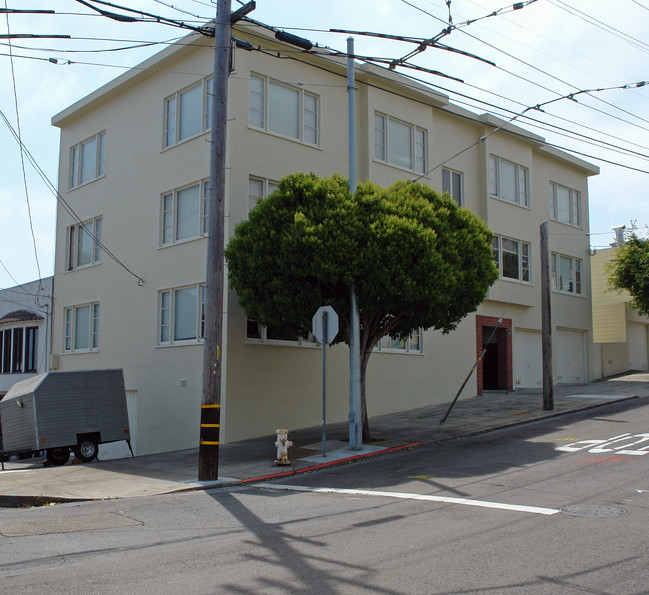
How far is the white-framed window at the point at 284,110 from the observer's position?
61.5 ft

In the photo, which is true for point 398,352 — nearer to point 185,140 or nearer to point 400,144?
point 400,144

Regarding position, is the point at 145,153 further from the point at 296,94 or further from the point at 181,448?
the point at 181,448

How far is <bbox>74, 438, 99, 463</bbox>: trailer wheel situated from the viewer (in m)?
17.0

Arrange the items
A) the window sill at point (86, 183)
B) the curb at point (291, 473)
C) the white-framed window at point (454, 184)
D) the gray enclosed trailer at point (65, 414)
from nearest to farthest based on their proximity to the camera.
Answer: the curb at point (291, 473) < the gray enclosed trailer at point (65, 414) < the window sill at point (86, 183) < the white-framed window at point (454, 184)

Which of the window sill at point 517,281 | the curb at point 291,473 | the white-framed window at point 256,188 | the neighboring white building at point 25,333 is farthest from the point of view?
the window sill at point 517,281

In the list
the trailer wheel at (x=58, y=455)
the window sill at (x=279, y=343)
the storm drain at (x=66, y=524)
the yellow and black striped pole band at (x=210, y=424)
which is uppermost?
the window sill at (x=279, y=343)

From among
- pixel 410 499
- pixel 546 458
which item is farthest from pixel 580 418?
pixel 410 499

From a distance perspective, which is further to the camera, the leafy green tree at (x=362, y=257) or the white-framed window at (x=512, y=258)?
the white-framed window at (x=512, y=258)

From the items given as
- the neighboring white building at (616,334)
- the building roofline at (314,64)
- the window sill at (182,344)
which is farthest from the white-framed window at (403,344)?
the neighboring white building at (616,334)

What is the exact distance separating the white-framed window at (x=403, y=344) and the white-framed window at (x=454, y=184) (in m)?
5.06

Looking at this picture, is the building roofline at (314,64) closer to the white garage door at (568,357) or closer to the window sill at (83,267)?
the window sill at (83,267)

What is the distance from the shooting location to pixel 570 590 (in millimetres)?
5477

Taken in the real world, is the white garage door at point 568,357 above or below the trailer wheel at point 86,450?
above

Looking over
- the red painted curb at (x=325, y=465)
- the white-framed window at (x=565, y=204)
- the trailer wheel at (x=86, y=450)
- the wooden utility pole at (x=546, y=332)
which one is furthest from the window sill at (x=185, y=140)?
the white-framed window at (x=565, y=204)
